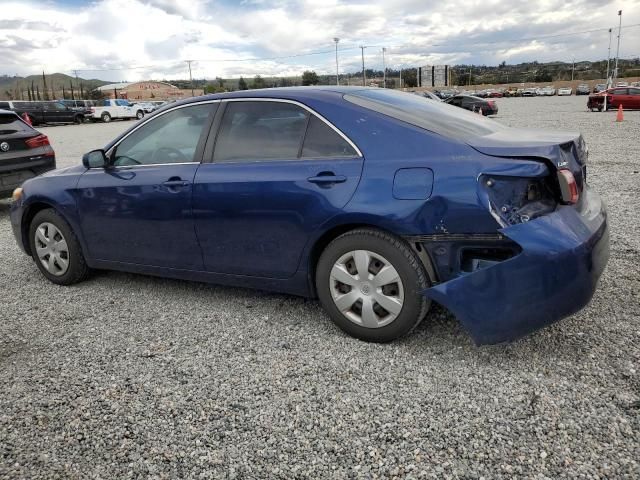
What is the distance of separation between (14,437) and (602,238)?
3303mm

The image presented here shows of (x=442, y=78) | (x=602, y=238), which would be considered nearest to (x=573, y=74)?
(x=442, y=78)

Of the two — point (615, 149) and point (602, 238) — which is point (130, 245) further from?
point (615, 149)

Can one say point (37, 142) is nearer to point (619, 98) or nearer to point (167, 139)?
point (167, 139)

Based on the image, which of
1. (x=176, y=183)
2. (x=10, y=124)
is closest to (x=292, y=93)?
(x=176, y=183)

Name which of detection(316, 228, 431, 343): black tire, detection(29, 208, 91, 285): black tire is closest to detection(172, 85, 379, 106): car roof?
detection(316, 228, 431, 343): black tire

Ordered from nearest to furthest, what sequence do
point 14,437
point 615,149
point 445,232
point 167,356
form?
point 14,437, point 445,232, point 167,356, point 615,149

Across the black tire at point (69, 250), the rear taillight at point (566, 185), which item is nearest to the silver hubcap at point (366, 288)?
the rear taillight at point (566, 185)

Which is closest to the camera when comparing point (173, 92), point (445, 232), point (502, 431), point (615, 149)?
point (502, 431)

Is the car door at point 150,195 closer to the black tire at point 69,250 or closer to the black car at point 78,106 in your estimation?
the black tire at point 69,250

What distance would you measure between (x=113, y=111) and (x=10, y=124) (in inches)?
1447

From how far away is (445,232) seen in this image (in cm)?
298

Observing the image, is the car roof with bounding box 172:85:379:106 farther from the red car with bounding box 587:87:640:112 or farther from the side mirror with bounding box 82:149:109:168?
the red car with bounding box 587:87:640:112

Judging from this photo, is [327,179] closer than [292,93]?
Yes

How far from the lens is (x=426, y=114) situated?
11.6 feet
